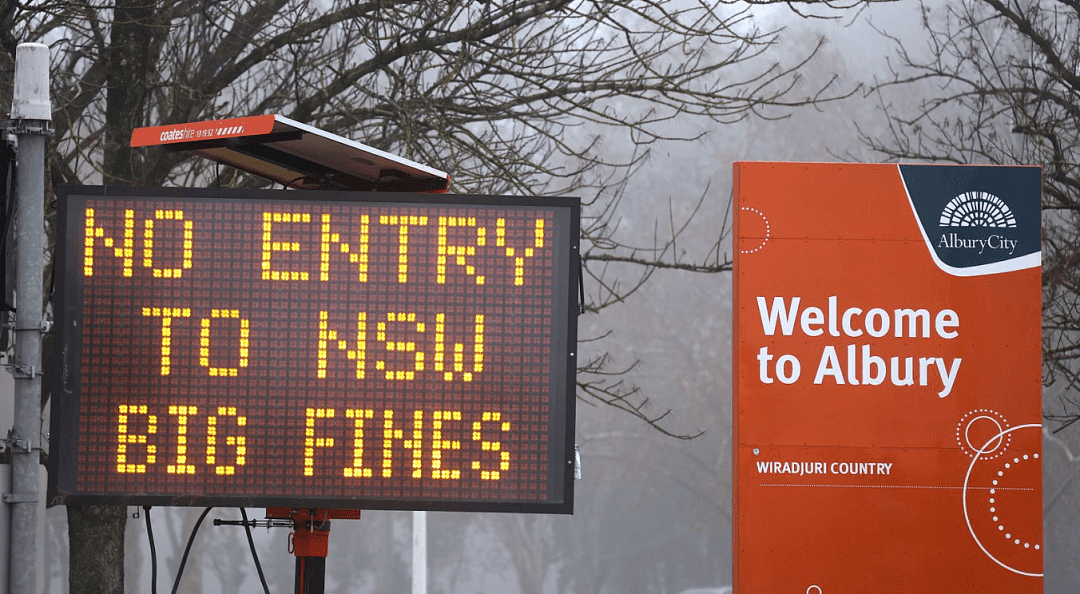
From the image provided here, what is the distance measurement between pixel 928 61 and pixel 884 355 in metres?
19.1

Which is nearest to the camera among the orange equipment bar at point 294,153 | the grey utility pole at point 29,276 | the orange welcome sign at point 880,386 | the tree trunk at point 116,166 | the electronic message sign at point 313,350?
the grey utility pole at point 29,276

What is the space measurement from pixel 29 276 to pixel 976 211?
4650 millimetres

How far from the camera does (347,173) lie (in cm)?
465

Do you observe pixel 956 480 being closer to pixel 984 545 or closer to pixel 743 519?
pixel 984 545

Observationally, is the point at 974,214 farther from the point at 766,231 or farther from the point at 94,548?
the point at 94,548

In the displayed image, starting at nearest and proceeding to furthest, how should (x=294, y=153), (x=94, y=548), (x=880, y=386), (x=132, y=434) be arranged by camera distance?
1. (x=132, y=434)
2. (x=294, y=153)
3. (x=880, y=386)
4. (x=94, y=548)

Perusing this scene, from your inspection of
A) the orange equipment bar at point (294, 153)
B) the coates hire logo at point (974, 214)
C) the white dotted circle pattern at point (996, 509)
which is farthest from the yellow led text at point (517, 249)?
the white dotted circle pattern at point (996, 509)

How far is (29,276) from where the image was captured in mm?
3727

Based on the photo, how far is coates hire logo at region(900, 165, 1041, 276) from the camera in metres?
6.23

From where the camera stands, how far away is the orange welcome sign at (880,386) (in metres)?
6.16

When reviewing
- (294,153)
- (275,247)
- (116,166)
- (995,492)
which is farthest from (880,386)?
(116,166)

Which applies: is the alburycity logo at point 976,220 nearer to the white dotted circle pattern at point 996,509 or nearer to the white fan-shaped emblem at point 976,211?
the white fan-shaped emblem at point 976,211

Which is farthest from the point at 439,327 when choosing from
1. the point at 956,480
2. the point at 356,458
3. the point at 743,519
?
the point at 956,480

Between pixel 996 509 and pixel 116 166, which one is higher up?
pixel 116 166
